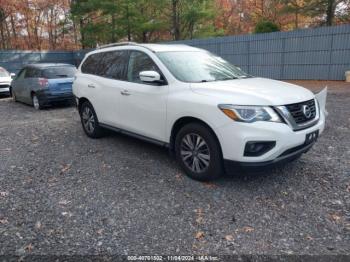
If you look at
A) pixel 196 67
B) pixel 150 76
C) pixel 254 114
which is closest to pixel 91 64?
pixel 150 76

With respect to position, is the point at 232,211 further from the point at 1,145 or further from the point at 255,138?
the point at 1,145

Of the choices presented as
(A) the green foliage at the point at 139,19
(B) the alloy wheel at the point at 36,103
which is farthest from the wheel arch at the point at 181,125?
(A) the green foliage at the point at 139,19

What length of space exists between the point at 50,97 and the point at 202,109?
25.1 ft

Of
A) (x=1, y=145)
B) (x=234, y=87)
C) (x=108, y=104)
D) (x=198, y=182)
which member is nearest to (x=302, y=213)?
(x=198, y=182)

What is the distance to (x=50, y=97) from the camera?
1024cm

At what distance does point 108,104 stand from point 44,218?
251cm

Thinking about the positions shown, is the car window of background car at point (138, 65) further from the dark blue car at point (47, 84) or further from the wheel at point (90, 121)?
the dark blue car at point (47, 84)

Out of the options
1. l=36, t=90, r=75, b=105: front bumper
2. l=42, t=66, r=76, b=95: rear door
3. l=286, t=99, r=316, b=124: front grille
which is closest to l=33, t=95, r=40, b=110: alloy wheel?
l=36, t=90, r=75, b=105: front bumper

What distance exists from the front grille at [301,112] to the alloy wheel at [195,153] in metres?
1.08

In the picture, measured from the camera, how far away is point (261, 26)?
18.5m

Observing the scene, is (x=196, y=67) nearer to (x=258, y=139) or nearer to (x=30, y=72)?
(x=258, y=139)

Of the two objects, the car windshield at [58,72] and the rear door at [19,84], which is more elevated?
the car windshield at [58,72]

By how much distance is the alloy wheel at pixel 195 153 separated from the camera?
408 cm

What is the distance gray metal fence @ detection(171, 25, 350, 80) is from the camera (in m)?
14.4
